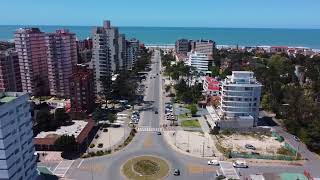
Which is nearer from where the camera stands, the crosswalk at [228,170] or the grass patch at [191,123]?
the crosswalk at [228,170]

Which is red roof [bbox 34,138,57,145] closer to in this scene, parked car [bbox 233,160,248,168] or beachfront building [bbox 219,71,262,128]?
parked car [bbox 233,160,248,168]

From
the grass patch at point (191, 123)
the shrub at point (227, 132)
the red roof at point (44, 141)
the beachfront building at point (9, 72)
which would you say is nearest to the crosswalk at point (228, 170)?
the shrub at point (227, 132)

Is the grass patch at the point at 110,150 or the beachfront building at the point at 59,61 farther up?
the beachfront building at the point at 59,61

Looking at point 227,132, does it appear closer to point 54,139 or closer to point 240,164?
point 240,164

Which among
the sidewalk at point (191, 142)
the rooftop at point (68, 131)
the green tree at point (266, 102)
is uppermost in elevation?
the green tree at point (266, 102)

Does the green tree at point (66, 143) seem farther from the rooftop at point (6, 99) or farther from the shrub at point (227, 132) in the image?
the shrub at point (227, 132)

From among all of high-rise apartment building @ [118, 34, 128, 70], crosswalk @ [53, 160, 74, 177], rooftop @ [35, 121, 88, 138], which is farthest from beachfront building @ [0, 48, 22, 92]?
high-rise apartment building @ [118, 34, 128, 70]

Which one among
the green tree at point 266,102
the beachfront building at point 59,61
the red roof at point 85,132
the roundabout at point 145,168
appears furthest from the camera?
the beachfront building at point 59,61

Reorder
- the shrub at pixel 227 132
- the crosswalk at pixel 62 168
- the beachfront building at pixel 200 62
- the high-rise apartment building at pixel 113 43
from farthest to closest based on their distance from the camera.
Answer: the beachfront building at pixel 200 62
the high-rise apartment building at pixel 113 43
the shrub at pixel 227 132
the crosswalk at pixel 62 168
